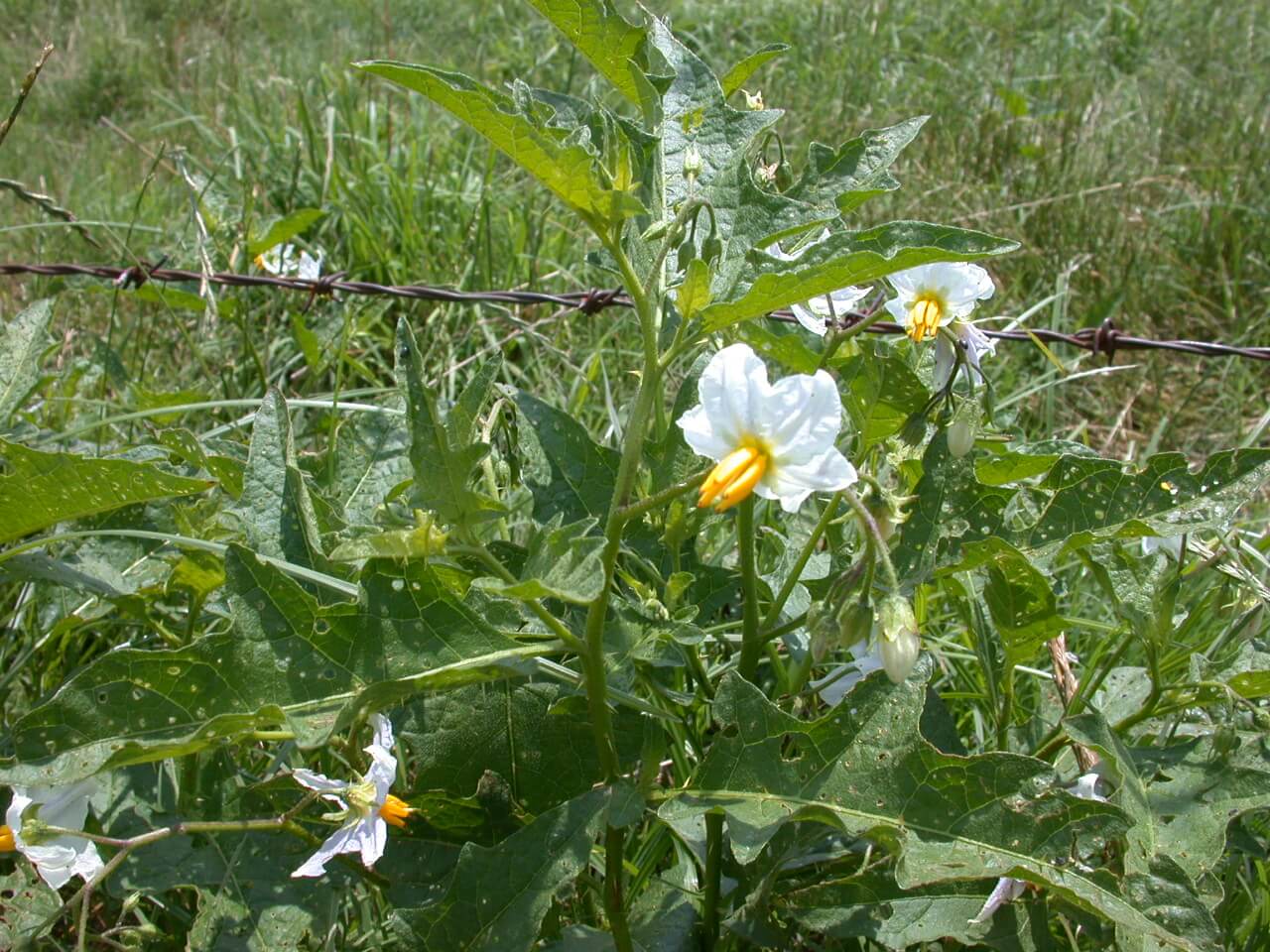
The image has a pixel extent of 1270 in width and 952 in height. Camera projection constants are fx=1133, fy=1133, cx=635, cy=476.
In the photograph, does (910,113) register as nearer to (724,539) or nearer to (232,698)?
(724,539)

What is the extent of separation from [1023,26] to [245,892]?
5.15m

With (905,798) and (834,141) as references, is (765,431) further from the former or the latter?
(834,141)

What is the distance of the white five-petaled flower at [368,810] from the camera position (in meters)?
1.09

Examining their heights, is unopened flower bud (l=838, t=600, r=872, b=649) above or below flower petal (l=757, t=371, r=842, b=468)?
below

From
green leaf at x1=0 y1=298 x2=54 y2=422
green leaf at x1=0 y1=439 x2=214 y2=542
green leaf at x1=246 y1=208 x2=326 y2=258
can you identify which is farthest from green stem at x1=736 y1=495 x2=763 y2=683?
green leaf at x1=246 y1=208 x2=326 y2=258

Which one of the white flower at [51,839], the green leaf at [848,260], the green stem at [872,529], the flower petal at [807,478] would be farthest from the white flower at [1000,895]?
the white flower at [51,839]

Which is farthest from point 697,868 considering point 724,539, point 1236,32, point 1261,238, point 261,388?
point 1236,32

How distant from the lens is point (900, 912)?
3.67ft

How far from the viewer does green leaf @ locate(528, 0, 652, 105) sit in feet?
3.26

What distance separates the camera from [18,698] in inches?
66.8

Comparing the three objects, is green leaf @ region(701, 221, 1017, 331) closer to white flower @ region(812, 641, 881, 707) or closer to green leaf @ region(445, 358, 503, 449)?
green leaf @ region(445, 358, 503, 449)

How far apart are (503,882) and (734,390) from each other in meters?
0.51

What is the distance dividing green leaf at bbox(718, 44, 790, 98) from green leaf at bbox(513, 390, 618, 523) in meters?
0.41

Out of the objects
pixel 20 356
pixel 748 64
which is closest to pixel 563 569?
pixel 748 64
